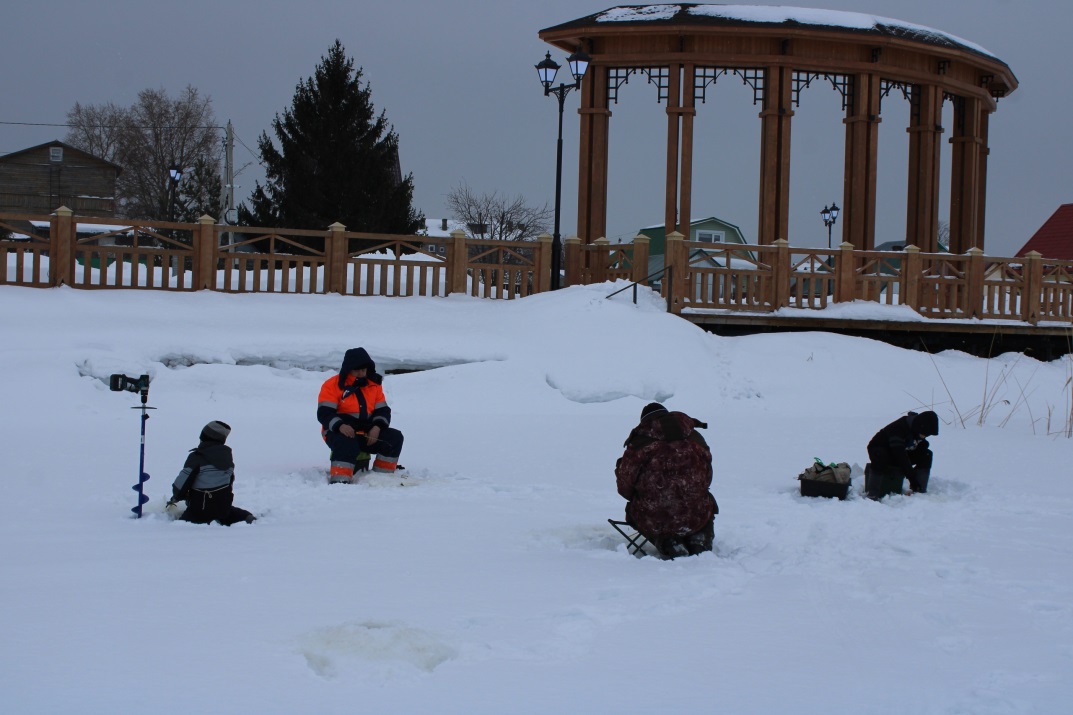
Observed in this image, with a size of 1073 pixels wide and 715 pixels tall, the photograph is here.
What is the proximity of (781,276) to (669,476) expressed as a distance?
12.9 meters

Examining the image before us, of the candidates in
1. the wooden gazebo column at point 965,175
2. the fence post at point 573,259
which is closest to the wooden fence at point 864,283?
the fence post at point 573,259

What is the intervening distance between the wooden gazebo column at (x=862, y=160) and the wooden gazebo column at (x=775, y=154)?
67.4 inches

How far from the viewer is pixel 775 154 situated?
2242 centimetres

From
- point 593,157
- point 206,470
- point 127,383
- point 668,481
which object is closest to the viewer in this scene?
point 668,481

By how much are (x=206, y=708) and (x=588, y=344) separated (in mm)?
12244

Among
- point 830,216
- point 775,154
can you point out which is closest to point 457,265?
point 775,154

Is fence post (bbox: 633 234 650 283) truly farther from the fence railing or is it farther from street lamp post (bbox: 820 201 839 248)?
street lamp post (bbox: 820 201 839 248)

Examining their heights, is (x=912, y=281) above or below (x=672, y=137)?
below

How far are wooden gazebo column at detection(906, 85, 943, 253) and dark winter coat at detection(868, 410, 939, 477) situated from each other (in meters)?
16.8

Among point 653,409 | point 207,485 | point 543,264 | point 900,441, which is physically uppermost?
point 543,264

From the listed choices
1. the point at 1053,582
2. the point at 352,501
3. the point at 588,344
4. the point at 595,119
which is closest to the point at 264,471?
the point at 352,501

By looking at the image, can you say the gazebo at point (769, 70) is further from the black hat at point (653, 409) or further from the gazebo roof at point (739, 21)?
the black hat at point (653, 409)

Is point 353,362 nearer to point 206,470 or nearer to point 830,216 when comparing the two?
point 206,470

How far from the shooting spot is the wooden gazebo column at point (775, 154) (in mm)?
22203
